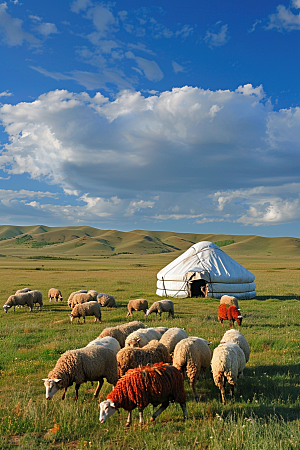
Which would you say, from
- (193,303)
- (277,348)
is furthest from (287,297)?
(277,348)

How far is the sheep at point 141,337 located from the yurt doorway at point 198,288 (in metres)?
15.6

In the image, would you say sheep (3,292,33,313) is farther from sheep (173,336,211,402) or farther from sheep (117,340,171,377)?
sheep (173,336,211,402)

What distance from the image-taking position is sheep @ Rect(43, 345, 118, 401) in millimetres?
6609

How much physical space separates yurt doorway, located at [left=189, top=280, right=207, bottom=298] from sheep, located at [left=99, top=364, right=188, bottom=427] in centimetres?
1896

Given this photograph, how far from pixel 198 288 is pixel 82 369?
19645 millimetres

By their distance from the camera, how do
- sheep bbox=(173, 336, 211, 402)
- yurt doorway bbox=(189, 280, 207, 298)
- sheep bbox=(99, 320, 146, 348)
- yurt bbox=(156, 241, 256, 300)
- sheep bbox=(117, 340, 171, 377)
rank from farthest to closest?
yurt doorway bbox=(189, 280, 207, 298)
yurt bbox=(156, 241, 256, 300)
sheep bbox=(99, 320, 146, 348)
sheep bbox=(117, 340, 171, 377)
sheep bbox=(173, 336, 211, 402)

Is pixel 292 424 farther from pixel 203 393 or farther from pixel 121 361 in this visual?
pixel 121 361

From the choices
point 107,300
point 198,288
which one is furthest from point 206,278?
point 107,300

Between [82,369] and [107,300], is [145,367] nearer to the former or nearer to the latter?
[82,369]

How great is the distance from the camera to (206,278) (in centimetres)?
2370

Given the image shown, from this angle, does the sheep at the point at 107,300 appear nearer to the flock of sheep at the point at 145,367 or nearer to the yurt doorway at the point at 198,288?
the yurt doorway at the point at 198,288

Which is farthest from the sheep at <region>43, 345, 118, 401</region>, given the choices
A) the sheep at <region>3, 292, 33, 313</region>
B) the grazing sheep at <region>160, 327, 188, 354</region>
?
the sheep at <region>3, 292, 33, 313</region>

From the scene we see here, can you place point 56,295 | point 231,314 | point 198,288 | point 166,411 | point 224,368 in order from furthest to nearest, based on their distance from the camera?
point 198,288, point 56,295, point 231,314, point 224,368, point 166,411

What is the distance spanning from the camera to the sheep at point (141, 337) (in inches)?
333
